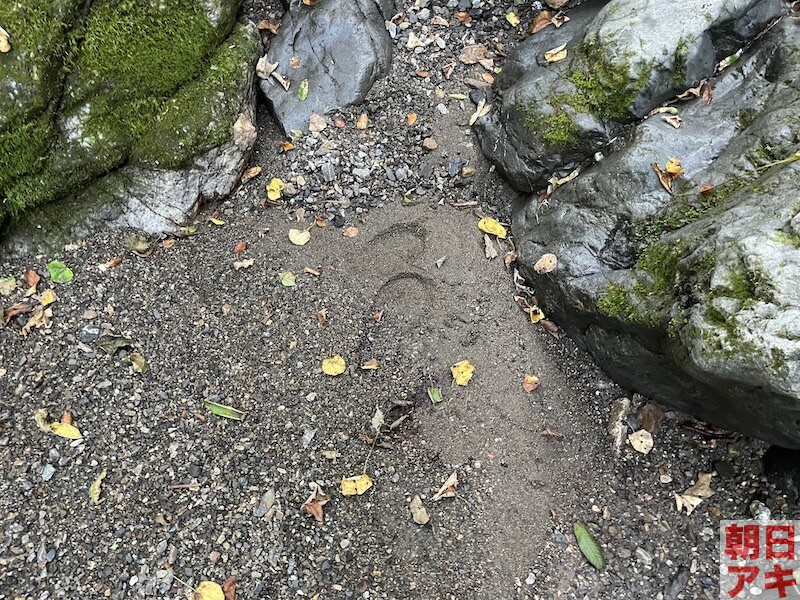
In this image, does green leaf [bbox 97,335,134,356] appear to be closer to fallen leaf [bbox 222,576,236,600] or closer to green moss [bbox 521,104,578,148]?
fallen leaf [bbox 222,576,236,600]

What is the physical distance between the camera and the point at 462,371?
3789 mm

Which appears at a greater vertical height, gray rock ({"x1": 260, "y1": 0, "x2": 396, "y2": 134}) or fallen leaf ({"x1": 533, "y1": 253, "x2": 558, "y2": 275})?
gray rock ({"x1": 260, "y1": 0, "x2": 396, "y2": 134})

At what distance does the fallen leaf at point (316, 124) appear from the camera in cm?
462

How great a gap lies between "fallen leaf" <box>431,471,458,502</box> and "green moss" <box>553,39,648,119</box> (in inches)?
96.0

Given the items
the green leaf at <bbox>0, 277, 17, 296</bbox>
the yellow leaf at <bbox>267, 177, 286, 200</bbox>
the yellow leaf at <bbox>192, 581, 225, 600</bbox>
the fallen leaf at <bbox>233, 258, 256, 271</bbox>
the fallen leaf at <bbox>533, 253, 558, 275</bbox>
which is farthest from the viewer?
the yellow leaf at <bbox>267, 177, 286, 200</bbox>

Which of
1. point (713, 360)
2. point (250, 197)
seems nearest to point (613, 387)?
point (713, 360)

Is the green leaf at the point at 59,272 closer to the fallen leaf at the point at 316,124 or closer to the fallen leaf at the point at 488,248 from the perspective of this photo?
the fallen leaf at the point at 316,124

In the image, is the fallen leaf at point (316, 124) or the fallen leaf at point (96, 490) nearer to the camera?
the fallen leaf at point (96, 490)

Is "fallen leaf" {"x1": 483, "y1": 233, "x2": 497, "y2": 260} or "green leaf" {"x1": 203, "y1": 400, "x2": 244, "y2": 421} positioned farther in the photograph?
"fallen leaf" {"x1": 483, "y1": 233, "x2": 497, "y2": 260}

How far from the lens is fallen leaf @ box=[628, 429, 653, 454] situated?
3.52 m

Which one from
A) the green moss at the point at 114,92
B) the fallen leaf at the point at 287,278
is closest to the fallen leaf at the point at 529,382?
the fallen leaf at the point at 287,278

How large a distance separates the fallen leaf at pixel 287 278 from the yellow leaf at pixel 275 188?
646 millimetres

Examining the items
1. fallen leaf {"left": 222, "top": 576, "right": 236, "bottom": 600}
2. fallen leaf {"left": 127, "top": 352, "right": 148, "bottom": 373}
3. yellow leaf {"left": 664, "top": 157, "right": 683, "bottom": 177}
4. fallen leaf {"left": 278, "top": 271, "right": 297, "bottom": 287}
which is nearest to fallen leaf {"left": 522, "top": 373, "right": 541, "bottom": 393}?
yellow leaf {"left": 664, "top": 157, "right": 683, "bottom": 177}

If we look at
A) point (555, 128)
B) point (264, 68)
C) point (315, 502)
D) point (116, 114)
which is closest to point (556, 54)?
point (555, 128)
